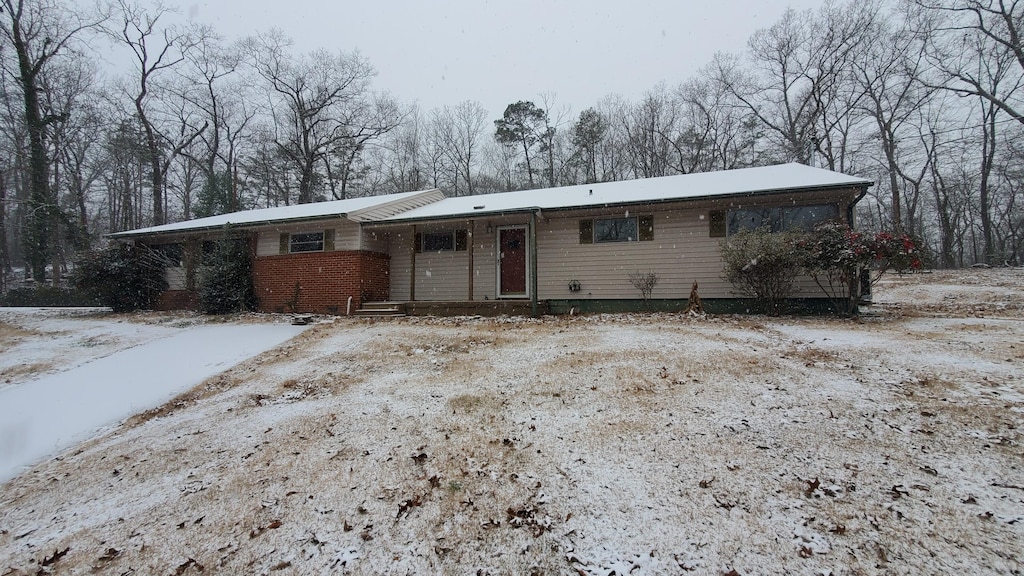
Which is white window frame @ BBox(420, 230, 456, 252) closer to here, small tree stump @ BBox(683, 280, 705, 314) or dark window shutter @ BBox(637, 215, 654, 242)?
dark window shutter @ BBox(637, 215, 654, 242)

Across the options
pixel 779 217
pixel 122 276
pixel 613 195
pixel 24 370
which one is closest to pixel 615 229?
pixel 613 195

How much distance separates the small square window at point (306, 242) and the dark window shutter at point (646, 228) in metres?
8.86

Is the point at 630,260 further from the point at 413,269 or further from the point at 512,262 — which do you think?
the point at 413,269

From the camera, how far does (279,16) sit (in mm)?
25703

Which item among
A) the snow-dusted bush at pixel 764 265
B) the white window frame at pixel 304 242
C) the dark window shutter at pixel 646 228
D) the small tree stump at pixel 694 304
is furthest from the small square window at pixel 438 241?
the snow-dusted bush at pixel 764 265

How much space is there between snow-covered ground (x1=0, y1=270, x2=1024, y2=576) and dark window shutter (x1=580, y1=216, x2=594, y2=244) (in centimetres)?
563

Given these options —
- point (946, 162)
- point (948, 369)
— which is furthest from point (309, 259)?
point (946, 162)

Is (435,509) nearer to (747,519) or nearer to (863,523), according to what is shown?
(747,519)

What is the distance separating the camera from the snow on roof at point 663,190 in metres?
8.76

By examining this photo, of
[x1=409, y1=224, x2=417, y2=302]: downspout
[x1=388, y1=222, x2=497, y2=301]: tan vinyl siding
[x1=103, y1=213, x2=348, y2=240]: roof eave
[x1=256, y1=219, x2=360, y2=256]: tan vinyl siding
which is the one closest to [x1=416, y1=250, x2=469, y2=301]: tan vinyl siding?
[x1=388, y1=222, x2=497, y2=301]: tan vinyl siding

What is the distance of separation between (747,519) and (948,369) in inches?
155

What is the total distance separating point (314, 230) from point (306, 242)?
45cm

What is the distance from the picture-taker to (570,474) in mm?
2703

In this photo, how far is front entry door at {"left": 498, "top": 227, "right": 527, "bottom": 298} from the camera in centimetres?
1125
